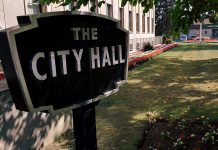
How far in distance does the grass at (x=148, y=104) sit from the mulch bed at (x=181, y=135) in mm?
293

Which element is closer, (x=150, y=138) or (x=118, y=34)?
(x=118, y=34)

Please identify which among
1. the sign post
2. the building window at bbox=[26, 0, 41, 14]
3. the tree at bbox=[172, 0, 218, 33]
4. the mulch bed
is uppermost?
the building window at bbox=[26, 0, 41, 14]

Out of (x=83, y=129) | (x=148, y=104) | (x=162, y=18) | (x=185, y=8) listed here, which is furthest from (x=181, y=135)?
(x=162, y=18)

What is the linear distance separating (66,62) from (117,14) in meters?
26.1

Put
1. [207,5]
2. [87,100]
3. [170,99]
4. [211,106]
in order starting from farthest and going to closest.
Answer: [170,99], [211,106], [207,5], [87,100]

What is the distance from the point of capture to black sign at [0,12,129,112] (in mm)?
2203

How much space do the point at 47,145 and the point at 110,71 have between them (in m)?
3.81

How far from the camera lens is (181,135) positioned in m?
6.35

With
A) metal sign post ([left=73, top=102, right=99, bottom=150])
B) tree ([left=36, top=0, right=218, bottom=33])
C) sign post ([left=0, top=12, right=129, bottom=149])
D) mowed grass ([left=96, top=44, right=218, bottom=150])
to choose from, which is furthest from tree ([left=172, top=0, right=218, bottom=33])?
metal sign post ([left=73, top=102, right=99, bottom=150])

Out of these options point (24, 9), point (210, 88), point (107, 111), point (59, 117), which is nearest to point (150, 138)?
point (59, 117)

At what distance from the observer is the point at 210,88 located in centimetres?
1220

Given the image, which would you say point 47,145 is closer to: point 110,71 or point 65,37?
point 110,71

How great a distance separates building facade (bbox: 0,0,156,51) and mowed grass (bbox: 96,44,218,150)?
2.86 meters

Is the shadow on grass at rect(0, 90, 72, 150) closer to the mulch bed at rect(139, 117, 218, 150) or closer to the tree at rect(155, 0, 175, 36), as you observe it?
the mulch bed at rect(139, 117, 218, 150)
